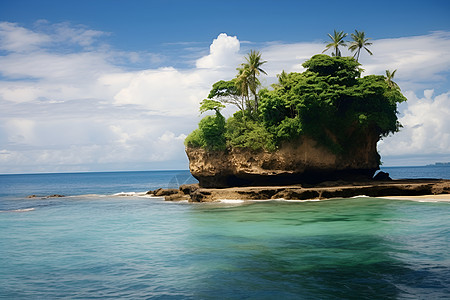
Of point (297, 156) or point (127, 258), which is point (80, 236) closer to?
point (127, 258)

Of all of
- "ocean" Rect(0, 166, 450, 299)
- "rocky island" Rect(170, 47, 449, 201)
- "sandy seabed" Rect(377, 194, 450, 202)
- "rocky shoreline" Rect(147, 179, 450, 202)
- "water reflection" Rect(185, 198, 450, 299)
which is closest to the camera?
"water reflection" Rect(185, 198, 450, 299)

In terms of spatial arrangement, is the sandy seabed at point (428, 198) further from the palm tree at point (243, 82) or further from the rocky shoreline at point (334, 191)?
the palm tree at point (243, 82)

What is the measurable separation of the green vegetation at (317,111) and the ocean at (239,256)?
1166 centimetres

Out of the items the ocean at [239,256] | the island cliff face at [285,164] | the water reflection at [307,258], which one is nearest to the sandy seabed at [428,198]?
the ocean at [239,256]

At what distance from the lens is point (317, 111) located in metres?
33.9

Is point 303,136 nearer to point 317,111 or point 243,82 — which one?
point 317,111

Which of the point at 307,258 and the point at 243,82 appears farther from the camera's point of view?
the point at 243,82

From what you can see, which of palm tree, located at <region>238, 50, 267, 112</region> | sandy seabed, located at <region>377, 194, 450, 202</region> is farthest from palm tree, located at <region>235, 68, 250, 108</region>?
sandy seabed, located at <region>377, 194, 450, 202</region>

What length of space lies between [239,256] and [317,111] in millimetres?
22727

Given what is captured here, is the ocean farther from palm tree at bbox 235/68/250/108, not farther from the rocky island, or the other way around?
palm tree at bbox 235/68/250/108

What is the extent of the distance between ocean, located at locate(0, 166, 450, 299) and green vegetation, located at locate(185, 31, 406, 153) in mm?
11659

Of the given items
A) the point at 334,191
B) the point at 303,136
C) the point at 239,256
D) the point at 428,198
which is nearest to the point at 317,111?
the point at 303,136

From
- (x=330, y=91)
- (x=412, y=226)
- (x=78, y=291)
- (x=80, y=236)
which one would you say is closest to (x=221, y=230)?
(x=80, y=236)

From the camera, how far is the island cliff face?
115ft
